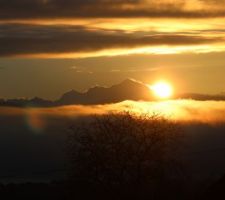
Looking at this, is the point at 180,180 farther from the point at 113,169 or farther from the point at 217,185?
the point at 217,185

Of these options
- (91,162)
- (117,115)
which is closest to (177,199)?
→ (91,162)

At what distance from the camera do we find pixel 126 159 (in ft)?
235

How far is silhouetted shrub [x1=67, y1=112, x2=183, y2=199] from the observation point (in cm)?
7075

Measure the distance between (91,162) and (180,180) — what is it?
9901 millimetres

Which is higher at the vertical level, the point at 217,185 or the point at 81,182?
the point at 217,185

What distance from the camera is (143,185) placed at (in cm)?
7144

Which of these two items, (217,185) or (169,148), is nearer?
(217,185)

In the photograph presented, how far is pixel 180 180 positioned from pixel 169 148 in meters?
4.87

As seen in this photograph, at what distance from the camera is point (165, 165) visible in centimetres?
7156

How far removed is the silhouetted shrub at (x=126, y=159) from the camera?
70750 millimetres

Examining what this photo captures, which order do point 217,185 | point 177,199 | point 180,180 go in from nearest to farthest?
1. point 217,185
2. point 177,199
3. point 180,180

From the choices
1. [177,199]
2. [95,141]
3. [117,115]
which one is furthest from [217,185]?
[117,115]

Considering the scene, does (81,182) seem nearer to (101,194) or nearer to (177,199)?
(101,194)

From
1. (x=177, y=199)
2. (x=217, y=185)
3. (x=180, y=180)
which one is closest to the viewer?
(x=217, y=185)
